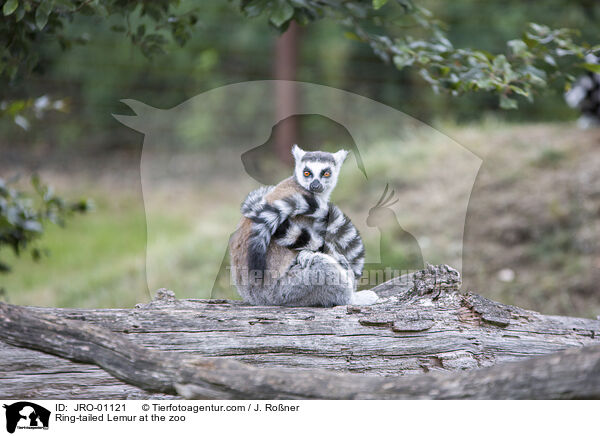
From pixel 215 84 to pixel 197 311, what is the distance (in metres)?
6.82

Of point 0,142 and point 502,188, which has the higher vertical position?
point 0,142

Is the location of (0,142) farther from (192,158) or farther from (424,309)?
(424,309)

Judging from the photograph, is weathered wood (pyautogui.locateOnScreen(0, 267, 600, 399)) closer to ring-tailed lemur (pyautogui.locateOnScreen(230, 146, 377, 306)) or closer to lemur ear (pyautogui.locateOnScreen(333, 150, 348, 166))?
ring-tailed lemur (pyautogui.locateOnScreen(230, 146, 377, 306))

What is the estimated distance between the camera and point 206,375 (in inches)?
82.8

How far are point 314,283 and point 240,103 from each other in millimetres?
6000

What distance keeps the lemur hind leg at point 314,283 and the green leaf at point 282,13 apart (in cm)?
118

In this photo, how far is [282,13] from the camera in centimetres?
277

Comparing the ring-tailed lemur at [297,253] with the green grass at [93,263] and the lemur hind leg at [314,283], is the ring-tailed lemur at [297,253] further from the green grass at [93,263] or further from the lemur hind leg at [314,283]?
the green grass at [93,263]

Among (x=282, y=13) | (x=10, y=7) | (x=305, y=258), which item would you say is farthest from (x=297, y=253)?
(x=10, y=7)

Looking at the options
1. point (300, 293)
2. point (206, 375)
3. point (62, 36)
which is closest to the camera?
point (206, 375)

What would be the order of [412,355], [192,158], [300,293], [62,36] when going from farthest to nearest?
1. [192,158]
2. [62,36]
3. [300,293]
4. [412,355]
